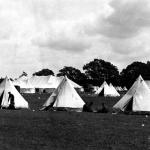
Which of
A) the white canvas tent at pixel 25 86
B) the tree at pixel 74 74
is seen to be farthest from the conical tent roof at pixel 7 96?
the tree at pixel 74 74

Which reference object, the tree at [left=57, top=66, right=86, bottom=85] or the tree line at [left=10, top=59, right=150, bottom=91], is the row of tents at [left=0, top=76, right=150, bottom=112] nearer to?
the tree line at [left=10, top=59, right=150, bottom=91]

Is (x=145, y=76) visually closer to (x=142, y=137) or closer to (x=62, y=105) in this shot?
(x=62, y=105)

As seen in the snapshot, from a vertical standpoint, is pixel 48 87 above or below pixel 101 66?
below

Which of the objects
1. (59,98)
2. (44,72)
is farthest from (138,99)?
(44,72)

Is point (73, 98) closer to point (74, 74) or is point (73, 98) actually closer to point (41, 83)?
point (41, 83)

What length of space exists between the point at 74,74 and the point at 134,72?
4282cm

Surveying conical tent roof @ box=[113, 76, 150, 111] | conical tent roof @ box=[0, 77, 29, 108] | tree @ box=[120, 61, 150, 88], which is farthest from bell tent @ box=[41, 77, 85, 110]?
tree @ box=[120, 61, 150, 88]

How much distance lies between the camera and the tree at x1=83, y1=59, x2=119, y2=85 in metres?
156

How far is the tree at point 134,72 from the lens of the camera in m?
128

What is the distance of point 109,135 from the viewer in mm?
17891

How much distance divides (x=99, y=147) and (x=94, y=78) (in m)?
143

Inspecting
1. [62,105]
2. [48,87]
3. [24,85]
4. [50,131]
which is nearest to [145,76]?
[48,87]

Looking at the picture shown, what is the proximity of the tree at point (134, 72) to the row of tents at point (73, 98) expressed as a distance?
9067cm

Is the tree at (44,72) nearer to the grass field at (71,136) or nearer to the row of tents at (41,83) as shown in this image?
the row of tents at (41,83)
